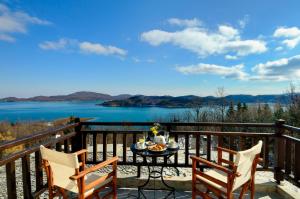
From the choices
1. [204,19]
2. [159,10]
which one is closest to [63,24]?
[159,10]

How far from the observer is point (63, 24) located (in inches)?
353

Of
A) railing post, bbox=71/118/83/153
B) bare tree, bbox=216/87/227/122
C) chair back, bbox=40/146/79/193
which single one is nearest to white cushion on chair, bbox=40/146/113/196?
chair back, bbox=40/146/79/193

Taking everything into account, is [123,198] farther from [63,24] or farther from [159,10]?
[63,24]

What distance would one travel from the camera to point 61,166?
2.13 metres

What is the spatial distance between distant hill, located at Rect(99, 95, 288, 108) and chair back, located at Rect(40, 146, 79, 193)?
11.9 meters

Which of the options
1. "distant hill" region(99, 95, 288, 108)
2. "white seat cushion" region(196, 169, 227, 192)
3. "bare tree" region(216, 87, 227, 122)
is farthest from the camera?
"bare tree" region(216, 87, 227, 122)

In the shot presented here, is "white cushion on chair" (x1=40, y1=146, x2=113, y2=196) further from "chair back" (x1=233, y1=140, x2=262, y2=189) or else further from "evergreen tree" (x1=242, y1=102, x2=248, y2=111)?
"evergreen tree" (x1=242, y1=102, x2=248, y2=111)

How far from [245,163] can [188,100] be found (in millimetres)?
12083

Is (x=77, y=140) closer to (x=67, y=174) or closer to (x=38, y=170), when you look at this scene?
(x=38, y=170)

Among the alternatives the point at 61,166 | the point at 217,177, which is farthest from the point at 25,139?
the point at 217,177

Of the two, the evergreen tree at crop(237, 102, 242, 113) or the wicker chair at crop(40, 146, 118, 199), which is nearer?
the wicker chair at crop(40, 146, 118, 199)

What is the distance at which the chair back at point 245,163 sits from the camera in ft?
6.79

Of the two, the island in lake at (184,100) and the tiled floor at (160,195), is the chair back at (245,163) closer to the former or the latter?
the tiled floor at (160,195)

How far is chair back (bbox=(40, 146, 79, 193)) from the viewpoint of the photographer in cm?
200
